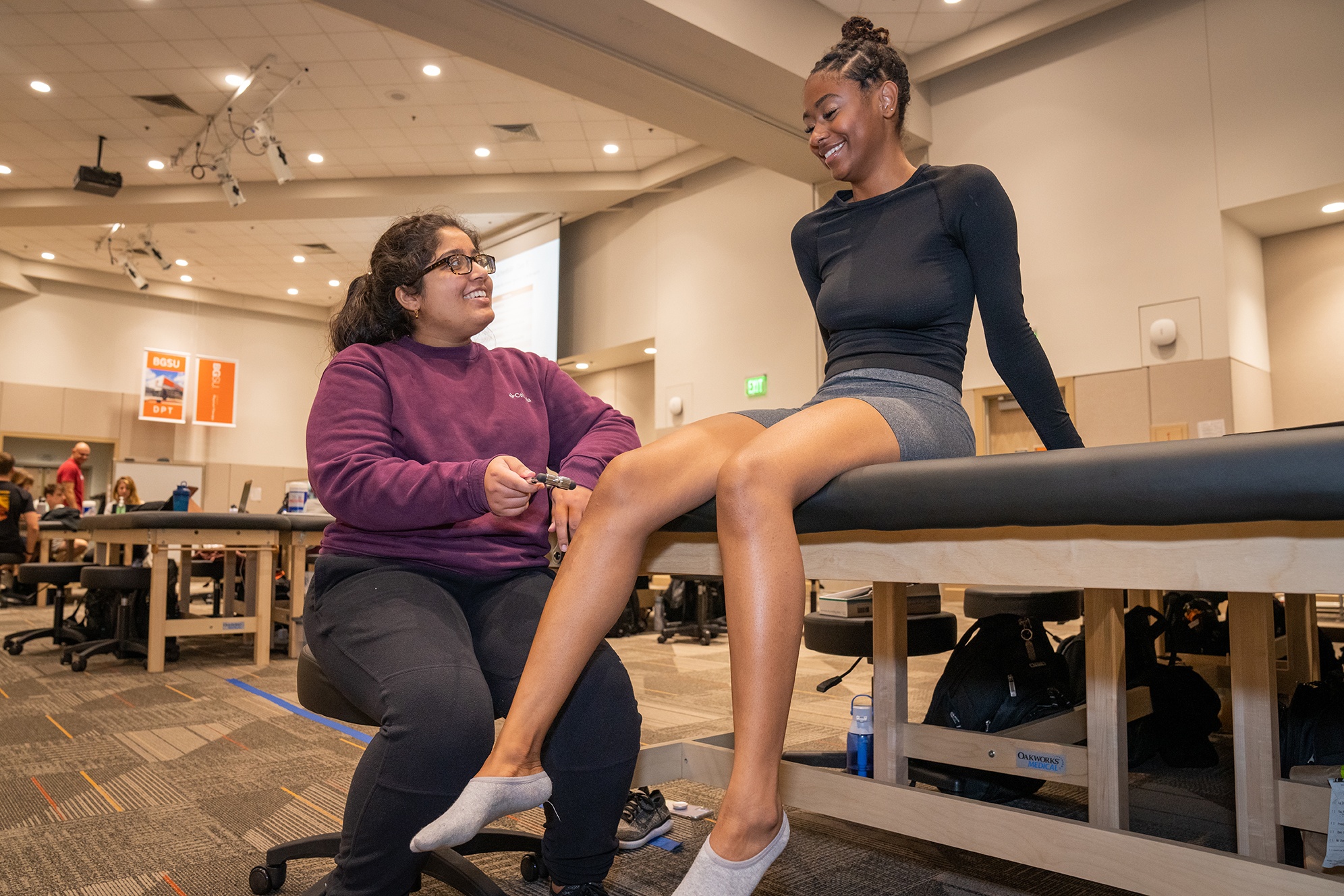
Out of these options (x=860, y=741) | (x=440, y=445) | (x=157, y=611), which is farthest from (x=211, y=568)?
(x=860, y=741)

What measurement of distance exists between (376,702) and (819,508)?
0.60m

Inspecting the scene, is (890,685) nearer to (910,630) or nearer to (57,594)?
(910,630)

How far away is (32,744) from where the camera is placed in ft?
8.38

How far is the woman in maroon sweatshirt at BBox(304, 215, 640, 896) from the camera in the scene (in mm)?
1059

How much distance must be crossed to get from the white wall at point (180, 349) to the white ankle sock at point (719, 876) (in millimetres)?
11731

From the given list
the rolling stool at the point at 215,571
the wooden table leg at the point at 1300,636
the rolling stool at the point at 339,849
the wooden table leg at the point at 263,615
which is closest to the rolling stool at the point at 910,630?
the rolling stool at the point at 339,849

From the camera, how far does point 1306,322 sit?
551 centimetres

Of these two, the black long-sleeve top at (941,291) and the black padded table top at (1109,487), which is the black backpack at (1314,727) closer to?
the black long-sleeve top at (941,291)

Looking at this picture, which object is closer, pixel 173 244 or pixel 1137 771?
pixel 1137 771

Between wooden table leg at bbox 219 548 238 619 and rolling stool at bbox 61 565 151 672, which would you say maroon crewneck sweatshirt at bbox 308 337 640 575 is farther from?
wooden table leg at bbox 219 548 238 619

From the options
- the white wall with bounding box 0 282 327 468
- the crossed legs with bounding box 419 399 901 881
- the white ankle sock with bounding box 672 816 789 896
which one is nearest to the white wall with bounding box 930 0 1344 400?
the crossed legs with bounding box 419 399 901 881

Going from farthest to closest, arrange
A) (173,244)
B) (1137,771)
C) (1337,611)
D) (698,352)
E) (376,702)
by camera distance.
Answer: (173,244), (698,352), (1337,611), (1137,771), (376,702)

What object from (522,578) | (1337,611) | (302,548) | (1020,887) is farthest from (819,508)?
(1337,611)

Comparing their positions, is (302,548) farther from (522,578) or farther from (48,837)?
(522,578)
